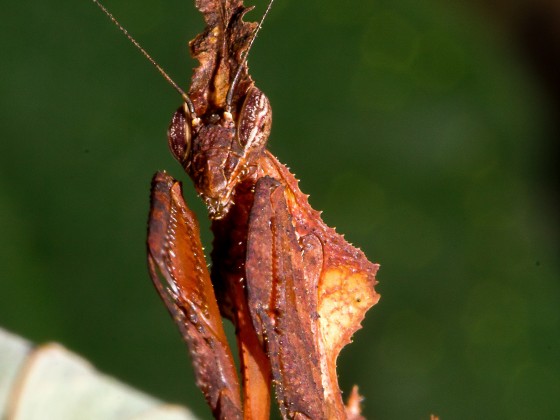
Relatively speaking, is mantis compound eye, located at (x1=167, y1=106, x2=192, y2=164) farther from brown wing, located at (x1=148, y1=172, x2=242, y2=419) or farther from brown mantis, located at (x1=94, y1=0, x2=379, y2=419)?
brown wing, located at (x1=148, y1=172, x2=242, y2=419)

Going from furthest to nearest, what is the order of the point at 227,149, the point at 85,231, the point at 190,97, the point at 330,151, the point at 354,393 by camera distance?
the point at 330,151 → the point at 85,231 → the point at 354,393 → the point at 190,97 → the point at 227,149

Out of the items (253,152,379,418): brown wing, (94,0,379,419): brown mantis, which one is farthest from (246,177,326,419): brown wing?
(253,152,379,418): brown wing

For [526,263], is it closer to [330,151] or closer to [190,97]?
[330,151]

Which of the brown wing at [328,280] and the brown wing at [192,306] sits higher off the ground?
the brown wing at [328,280]

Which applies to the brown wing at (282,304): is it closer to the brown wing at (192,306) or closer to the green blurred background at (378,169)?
the brown wing at (192,306)

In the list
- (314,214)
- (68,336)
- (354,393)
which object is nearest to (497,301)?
(354,393)

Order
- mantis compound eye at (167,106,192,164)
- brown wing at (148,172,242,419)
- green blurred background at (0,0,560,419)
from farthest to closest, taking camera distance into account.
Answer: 1. green blurred background at (0,0,560,419)
2. mantis compound eye at (167,106,192,164)
3. brown wing at (148,172,242,419)

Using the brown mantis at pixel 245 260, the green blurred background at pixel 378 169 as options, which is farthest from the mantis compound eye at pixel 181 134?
the green blurred background at pixel 378 169

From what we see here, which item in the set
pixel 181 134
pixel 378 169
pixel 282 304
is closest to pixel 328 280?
pixel 282 304
